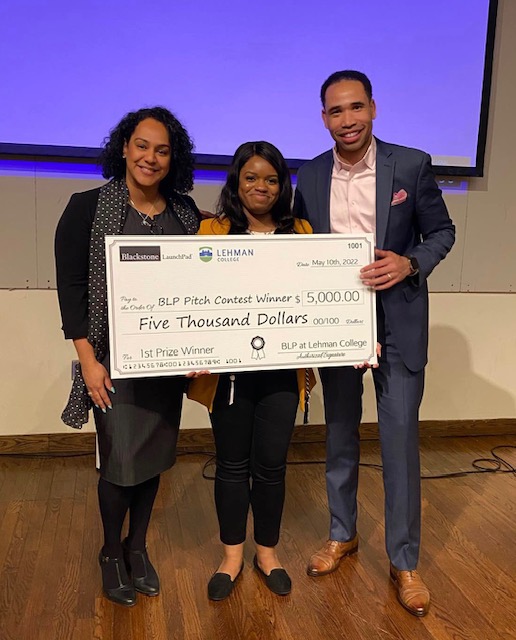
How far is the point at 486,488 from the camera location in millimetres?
2754

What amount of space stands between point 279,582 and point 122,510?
0.53 m

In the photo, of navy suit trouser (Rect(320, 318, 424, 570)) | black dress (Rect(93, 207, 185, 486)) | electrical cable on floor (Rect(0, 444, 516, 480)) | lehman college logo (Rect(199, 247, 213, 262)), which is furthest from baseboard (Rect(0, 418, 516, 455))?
lehman college logo (Rect(199, 247, 213, 262))

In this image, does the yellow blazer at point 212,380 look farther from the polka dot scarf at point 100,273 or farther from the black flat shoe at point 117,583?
the black flat shoe at point 117,583

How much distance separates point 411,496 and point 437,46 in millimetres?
2294

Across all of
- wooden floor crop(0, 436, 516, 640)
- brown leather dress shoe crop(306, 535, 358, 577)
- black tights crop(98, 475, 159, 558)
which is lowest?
wooden floor crop(0, 436, 516, 640)

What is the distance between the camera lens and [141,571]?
1.91 meters

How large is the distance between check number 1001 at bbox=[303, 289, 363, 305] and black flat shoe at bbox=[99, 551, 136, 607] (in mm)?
984

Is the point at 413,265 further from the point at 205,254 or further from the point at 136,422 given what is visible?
the point at 136,422

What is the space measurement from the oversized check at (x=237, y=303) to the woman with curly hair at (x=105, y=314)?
4.1 inches

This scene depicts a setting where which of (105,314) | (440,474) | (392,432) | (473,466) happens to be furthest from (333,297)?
(473,466)

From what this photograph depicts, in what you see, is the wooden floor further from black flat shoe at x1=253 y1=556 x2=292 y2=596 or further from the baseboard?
the baseboard

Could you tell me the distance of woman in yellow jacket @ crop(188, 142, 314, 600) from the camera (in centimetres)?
169

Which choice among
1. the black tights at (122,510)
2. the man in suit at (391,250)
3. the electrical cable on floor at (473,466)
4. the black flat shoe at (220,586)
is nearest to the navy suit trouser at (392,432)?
the man in suit at (391,250)

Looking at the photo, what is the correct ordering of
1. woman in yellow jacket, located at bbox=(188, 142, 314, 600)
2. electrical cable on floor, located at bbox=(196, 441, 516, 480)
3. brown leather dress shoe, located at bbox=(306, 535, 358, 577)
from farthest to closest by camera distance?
electrical cable on floor, located at bbox=(196, 441, 516, 480), brown leather dress shoe, located at bbox=(306, 535, 358, 577), woman in yellow jacket, located at bbox=(188, 142, 314, 600)
